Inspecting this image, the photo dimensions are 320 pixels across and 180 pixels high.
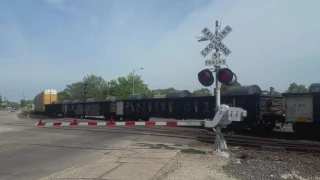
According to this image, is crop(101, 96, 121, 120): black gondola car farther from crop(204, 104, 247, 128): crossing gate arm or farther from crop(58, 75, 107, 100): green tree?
crop(58, 75, 107, 100): green tree

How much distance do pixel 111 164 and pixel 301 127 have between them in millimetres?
12156

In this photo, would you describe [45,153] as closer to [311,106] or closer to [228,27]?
[228,27]

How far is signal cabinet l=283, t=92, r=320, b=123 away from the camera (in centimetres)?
1587

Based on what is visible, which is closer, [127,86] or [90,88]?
[127,86]

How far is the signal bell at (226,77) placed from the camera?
9.96 metres

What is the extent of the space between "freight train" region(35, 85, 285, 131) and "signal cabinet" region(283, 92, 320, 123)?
1270 millimetres

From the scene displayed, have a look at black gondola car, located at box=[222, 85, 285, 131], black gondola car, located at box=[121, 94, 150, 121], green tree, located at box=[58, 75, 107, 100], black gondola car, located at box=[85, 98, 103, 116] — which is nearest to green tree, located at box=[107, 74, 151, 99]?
green tree, located at box=[58, 75, 107, 100]

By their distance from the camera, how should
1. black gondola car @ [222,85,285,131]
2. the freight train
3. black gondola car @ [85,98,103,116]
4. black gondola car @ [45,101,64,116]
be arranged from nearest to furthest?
1. black gondola car @ [222,85,285,131]
2. the freight train
3. black gondola car @ [85,98,103,116]
4. black gondola car @ [45,101,64,116]

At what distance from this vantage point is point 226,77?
10039 millimetres

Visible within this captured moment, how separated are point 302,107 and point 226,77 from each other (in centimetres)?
836

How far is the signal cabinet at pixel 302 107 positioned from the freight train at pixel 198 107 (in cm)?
127

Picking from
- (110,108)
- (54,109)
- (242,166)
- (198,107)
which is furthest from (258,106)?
(54,109)

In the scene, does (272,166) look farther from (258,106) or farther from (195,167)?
(258,106)

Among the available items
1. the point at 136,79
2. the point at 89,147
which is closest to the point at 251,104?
the point at 89,147
